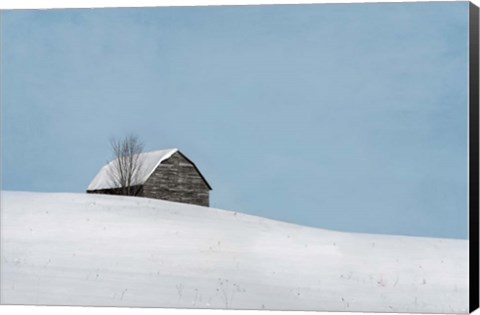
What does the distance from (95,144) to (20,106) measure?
138 cm

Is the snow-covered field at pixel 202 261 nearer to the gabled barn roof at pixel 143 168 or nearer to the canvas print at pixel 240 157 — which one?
the canvas print at pixel 240 157

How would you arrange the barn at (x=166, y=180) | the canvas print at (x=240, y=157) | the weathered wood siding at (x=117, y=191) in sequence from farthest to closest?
the weathered wood siding at (x=117, y=191)
the barn at (x=166, y=180)
the canvas print at (x=240, y=157)

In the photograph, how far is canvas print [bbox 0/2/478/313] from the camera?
1747 centimetres

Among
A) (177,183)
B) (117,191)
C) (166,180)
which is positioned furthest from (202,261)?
(117,191)

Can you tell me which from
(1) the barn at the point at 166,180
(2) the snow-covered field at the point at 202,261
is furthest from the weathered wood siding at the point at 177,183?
(2) the snow-covered field at the point at 202,261

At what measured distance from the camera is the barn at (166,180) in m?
18.2

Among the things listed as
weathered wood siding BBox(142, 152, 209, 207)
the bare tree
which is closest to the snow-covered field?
weathered wood siding BBox(142, 152, 209, 207)

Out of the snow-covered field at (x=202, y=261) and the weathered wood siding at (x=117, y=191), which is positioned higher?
the weathered wood siding at (x=117, y=191)

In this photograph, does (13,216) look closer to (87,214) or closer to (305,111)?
(87,214)

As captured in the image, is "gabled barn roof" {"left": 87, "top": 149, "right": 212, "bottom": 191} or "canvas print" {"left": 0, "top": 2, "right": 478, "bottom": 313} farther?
"gabled barn roof" {"left": 87, "top": 149, "right": 212, "bottom": 191}

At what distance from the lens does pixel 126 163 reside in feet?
60.4

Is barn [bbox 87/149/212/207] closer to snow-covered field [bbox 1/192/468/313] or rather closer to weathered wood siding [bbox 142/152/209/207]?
weathered wood siding [bbox 142/152/209/207]

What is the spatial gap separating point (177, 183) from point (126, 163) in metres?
0.84

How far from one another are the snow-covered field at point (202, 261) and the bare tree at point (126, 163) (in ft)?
0.83
